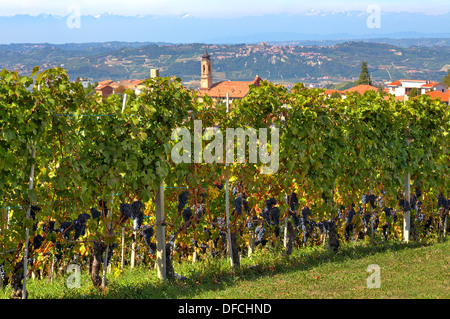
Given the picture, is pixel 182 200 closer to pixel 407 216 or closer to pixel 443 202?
pixel 407 216

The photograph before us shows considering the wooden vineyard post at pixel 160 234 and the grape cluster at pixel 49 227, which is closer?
the grape cluster at pixel 49 227

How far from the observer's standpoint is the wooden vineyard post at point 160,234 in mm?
6914

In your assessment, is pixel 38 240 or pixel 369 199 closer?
pixel 38 240

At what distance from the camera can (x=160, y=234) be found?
7000mm

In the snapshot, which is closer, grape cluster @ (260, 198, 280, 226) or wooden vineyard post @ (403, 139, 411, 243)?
grape cluster @ (260, 198, 280, 226)

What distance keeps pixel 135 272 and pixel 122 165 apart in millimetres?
1874

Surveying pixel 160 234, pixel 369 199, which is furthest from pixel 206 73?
pixel 160 234

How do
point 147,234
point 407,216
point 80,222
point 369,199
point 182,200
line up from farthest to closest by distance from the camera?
point 407,216, point 369,199, point 182,200, point 147,234, point 80,222

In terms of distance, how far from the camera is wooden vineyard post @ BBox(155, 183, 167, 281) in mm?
6914

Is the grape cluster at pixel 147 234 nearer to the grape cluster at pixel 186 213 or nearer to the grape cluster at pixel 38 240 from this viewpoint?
the grape cluster at pixel 186 213

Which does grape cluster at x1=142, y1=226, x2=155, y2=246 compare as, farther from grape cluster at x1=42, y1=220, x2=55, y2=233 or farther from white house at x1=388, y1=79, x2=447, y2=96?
white house at x1=388, y1=79, x2=447, y2=96

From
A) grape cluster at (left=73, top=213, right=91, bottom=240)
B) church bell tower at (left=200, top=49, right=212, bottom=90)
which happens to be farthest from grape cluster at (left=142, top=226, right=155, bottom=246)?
church bell tower at (left=200, top=49, right=212, bottom=90)

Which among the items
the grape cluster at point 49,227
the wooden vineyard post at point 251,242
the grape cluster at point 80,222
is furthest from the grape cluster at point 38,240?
the wooden vineyard post at point 251,242
